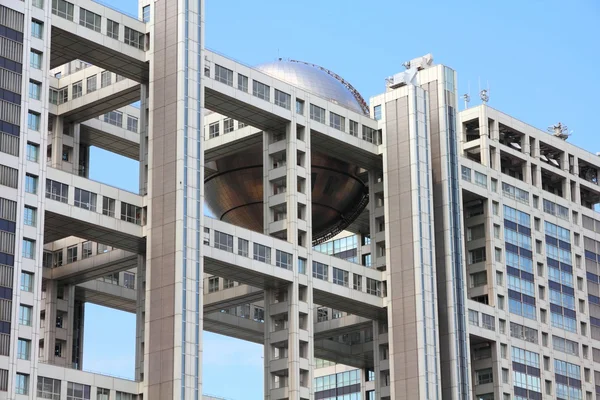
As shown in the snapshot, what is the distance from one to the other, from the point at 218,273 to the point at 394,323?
18.2 m

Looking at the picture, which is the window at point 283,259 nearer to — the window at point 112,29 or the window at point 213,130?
the window at point 213,130

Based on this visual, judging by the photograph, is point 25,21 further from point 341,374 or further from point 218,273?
point 341,374

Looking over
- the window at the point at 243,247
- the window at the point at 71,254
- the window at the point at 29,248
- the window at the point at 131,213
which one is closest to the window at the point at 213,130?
the window at the point at 243,247

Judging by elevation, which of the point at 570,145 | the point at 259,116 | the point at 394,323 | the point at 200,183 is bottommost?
the point at 394,323

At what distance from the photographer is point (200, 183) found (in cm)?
9638

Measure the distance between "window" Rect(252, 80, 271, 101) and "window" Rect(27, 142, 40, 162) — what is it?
75.7ft

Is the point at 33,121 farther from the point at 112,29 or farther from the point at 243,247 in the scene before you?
the point at 243,247

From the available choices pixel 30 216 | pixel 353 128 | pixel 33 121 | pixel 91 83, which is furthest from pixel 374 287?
pixel 33 121

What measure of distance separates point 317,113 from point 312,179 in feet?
23.7

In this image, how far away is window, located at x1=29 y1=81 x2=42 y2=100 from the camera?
89562 mm

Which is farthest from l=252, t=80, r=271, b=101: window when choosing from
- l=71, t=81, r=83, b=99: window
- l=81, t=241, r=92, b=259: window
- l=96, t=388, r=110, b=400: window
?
l=96, t=388, r=110, b=400: window

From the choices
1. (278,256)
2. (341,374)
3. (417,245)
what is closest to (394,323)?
(417,245)

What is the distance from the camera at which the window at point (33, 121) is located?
88938 millimetres

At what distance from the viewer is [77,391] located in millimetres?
88750
